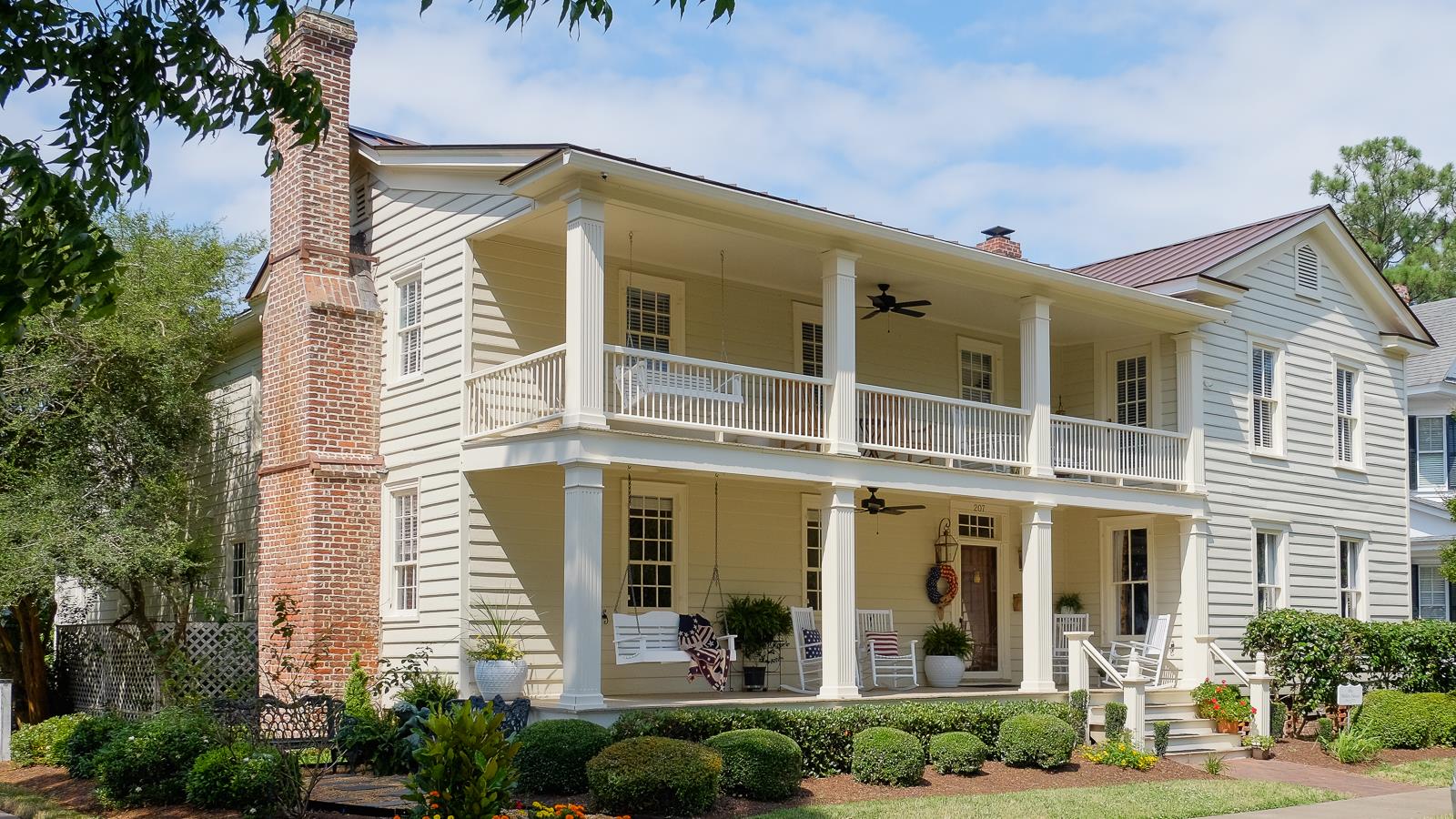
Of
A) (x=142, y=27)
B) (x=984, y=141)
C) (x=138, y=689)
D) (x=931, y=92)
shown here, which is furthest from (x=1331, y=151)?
(x=142, y=27)

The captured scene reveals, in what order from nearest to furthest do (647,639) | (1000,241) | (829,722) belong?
(829,722) → (647,639) → (1000,241)

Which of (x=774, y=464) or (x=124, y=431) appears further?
(x=124, y=431)

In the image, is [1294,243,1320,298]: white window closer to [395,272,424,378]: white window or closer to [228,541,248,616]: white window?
[395,272,424,378]: white window

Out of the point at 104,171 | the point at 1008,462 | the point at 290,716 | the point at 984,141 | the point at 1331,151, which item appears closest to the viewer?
the point at 104,171

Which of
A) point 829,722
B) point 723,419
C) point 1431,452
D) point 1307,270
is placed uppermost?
point 1307,270

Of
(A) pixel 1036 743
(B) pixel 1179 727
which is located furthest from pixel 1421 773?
(A) pixel 1036 743

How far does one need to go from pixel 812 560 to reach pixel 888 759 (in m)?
5.30

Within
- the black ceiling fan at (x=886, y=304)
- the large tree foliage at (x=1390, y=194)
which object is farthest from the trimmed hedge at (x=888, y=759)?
the large tree foliage at (x=1390, y=194)

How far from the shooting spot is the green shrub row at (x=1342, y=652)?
1977 cm

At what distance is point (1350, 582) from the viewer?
23.2m

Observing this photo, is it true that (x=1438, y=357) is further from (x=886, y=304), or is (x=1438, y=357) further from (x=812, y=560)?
(x=812, y=560)

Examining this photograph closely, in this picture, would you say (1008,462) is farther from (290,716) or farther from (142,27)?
(142,27)

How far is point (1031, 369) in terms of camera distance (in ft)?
58.9

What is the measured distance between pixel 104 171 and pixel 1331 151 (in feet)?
150
